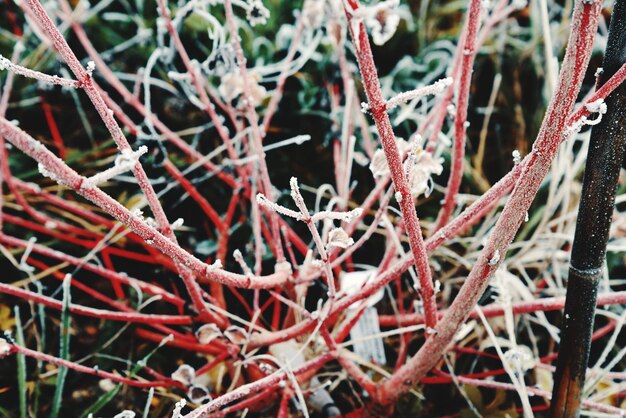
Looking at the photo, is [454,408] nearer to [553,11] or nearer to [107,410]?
[107,410]

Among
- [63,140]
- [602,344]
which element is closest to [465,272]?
[602,344]

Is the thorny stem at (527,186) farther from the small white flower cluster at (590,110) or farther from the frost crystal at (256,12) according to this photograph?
the frost crystal at (256,12)

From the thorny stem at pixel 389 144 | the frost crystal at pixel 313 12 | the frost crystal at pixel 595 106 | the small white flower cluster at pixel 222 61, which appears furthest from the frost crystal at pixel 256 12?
the frost crystal at pixel 595 106

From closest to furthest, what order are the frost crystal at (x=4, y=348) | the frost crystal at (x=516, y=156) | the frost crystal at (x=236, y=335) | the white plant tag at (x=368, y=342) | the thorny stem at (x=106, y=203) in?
the thorny stem at (x=106, y=203), the frost crystal at (x=516, y=156), the frost crystal at (x=4, y=348), the frost crystal at (x=236, y=335), the white plant tag at (x=368, y=342)

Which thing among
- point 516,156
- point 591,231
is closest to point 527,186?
point 516,156

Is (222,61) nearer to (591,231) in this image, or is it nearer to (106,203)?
(106,203)

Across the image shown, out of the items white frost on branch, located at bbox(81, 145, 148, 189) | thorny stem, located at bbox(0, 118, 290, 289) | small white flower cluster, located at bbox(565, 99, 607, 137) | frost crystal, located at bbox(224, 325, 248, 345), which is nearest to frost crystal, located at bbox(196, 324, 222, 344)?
frost crystal, located at bbox(224, 325, 248, 345)
